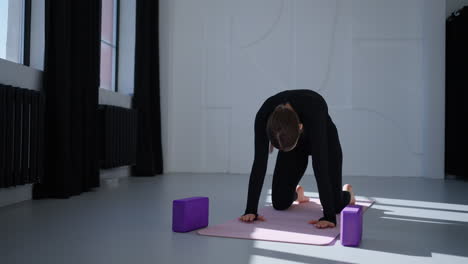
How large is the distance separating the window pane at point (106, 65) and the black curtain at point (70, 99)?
1.20 meters

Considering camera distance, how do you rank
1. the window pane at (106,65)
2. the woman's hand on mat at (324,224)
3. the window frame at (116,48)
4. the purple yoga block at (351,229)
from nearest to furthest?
1. the purple yoga block at (351,229)
2. the woman's hand on mat at (324,224)
3. the window pane at (106,65)
4. the window frame at (116,48)

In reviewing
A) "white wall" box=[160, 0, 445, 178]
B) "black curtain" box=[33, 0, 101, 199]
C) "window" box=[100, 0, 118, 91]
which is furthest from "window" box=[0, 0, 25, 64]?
"white wall" box=[160, 0, 445, 178]

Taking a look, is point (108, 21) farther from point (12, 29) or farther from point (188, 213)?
point (188, 213)

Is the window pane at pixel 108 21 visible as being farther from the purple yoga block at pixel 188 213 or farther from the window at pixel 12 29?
the purple yoga block at pixel 188 213

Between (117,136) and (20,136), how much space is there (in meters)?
1.76

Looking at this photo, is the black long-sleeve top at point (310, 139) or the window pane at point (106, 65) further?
the window pane at point (106, 65)

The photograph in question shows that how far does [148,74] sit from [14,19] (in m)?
2.20

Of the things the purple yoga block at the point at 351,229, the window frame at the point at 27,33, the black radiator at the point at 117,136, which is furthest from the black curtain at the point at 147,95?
the purple yoga block at the point at 351,229

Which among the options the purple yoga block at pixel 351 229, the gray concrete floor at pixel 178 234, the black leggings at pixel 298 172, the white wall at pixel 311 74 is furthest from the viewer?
the white wall at pixel 311 74

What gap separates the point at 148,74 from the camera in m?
5.67

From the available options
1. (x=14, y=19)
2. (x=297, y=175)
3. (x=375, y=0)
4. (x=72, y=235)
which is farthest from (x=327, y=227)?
(x=375, y=0)

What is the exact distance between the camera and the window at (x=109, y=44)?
17.7ft

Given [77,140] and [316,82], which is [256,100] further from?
[77,140]

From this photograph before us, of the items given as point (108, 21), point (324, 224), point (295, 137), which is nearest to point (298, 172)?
point (324, 224)
